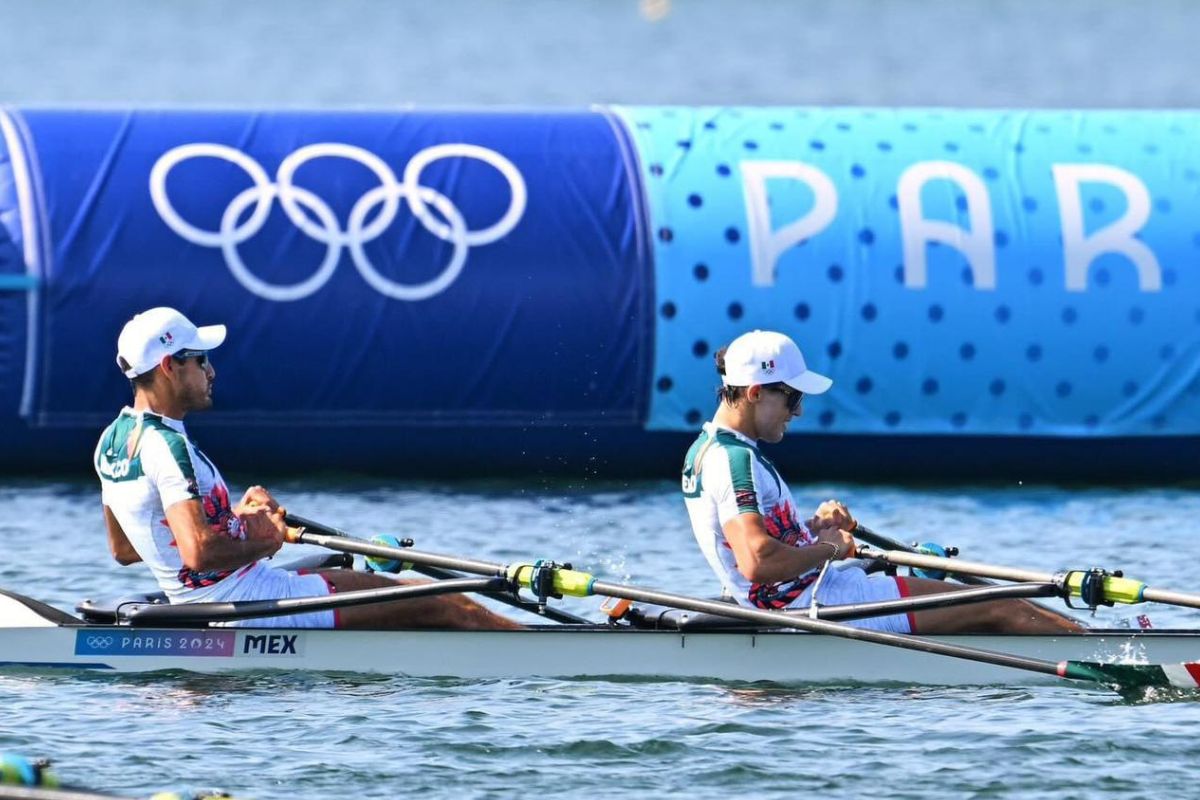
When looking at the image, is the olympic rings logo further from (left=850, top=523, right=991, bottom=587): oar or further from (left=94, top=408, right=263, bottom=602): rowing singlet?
(left=94, top=408, right=263, bottom=602): rowing singlet

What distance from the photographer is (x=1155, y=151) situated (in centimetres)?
1777

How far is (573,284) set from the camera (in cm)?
1684

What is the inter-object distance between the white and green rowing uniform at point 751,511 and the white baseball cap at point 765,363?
265 mm

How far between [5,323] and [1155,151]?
8436mm

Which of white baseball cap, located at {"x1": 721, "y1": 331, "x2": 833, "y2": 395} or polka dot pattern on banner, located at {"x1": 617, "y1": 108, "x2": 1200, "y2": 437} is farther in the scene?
polka dot pattern on banner, located at {"x1": 617, "y1": 108, "x2": 1200, "y2": 437}

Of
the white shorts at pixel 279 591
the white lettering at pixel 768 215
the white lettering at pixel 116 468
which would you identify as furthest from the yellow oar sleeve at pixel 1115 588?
the white lettering at pixel 768 215

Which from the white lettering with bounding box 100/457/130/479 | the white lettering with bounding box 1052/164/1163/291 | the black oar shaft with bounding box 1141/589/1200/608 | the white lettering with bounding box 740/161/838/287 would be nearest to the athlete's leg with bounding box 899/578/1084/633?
the black oar shaft with bounding box 1141/589/1200/608

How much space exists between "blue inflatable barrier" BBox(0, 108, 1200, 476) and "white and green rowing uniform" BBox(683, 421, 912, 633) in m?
6.11

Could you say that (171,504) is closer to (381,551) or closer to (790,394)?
(381,551)

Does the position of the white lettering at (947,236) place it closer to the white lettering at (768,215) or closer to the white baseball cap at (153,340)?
the white lettering at (768,215)

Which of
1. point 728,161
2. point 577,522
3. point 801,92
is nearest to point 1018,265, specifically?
point 728,161

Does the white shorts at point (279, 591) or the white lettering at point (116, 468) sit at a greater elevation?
the white lettering at point (116, 468)

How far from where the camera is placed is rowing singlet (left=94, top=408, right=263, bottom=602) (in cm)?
1049

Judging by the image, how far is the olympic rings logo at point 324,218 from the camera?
1672 cm
